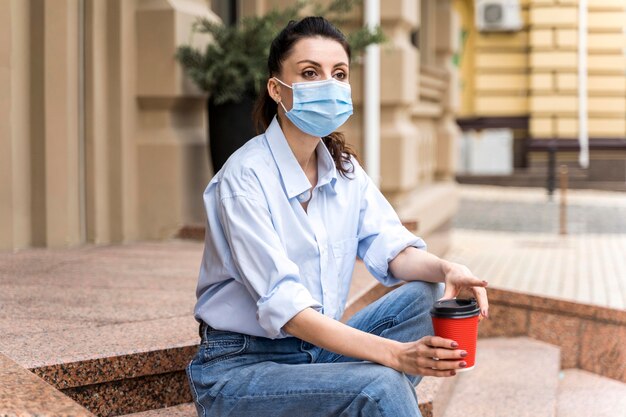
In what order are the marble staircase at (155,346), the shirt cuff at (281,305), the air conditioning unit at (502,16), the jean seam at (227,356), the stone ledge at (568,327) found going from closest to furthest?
the shirt cuff at (281,305) < the jean seam at (227,356) < the marble staircase at (155,346) < the stone ledge at (568,327) < the air conditioning unit at (502,16)

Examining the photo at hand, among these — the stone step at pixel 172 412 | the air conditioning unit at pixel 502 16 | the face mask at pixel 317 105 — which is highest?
the air conditioning unit at pixel 502 16

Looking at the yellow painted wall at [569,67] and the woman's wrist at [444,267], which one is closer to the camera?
the woman's wrist at [444,267]

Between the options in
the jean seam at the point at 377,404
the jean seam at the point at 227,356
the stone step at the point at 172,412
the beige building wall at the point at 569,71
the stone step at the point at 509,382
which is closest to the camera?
the jean seam at the point at 377,404

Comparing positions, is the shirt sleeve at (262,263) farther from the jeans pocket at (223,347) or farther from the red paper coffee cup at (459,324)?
the red paper coffee cup at (459,324)

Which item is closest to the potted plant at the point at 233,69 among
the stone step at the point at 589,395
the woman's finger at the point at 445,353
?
the stone step at the point at 589,395

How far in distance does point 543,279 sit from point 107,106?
2.94 meters

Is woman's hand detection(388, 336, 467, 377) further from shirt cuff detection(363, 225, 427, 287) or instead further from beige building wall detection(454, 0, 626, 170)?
beige building wall detection(454, 0, 626, 170)

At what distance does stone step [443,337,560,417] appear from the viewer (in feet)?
13.5

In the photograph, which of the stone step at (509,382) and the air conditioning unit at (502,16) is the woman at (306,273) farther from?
the air conditioning unit at (502,16)

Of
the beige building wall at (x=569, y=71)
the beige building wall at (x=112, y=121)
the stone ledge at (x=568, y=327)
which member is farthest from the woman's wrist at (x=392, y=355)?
the beige building wall at (x=569, y=71)

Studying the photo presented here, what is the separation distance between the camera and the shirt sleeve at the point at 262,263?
2469mm

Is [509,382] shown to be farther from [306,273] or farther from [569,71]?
[569,71]

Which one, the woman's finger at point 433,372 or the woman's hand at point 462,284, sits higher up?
the woman's hand at point 462,284

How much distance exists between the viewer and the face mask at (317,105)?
2764 millimetres
